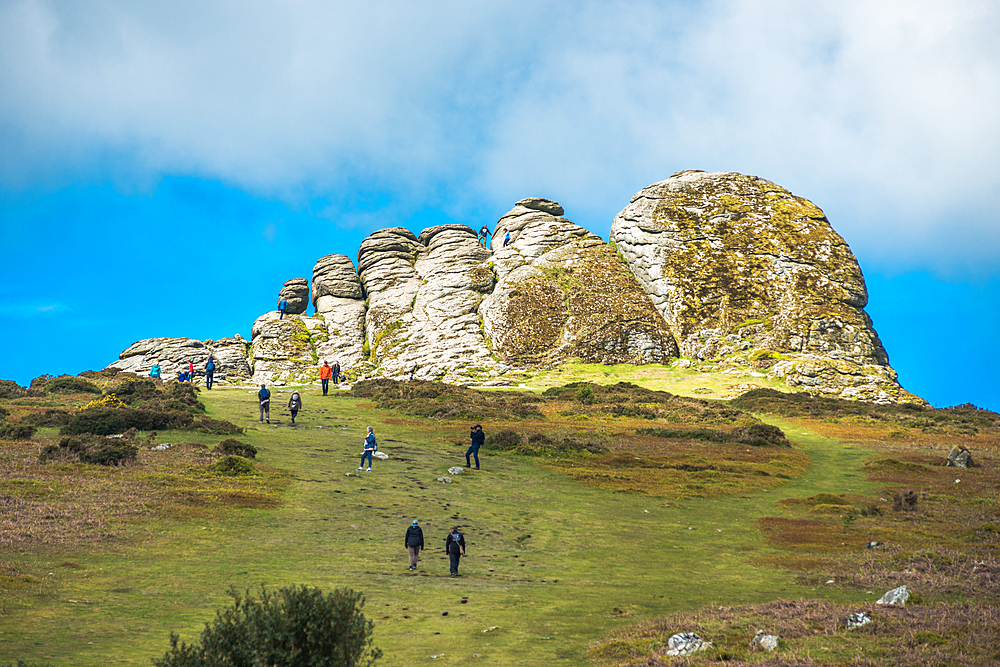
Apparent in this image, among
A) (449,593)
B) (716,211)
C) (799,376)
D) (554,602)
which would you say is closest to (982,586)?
(554,602)

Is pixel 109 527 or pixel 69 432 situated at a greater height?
pixel 69 432

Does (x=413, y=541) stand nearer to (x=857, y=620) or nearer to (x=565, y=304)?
(x=857, y=620)

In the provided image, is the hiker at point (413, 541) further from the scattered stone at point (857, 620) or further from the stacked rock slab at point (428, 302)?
the stacked rock slab at point (428, 302)

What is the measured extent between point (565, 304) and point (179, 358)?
53.9 m

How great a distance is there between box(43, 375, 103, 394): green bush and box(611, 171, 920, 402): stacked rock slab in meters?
70.2

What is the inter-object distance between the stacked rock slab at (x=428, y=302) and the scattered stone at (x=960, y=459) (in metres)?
54.2

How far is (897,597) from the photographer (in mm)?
14625

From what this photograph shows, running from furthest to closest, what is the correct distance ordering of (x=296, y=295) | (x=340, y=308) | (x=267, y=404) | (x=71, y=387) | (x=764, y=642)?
1. (x=296, y=295)
2. (x=340, y=308)
3. (x=71, y=387)
4. (x=267, y=404)
5. (x=764, y=642)

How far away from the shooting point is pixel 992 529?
2227 cm

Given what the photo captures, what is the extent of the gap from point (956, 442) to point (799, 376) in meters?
28.7

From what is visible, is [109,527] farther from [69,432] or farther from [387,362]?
[387,362]

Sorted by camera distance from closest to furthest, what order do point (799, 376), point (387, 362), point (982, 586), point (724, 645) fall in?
point (724, 645), point (982, 586), point (799, 376), point (387, 362)

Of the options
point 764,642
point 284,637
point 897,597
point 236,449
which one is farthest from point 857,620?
point 236,449

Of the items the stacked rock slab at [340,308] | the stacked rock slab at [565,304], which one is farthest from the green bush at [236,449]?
the stacked rock slab at [340,308]
